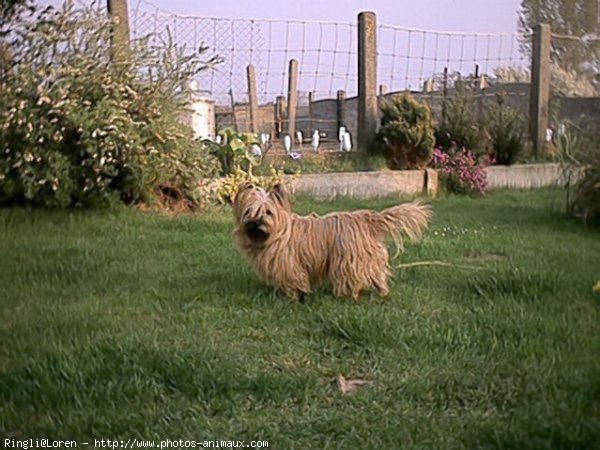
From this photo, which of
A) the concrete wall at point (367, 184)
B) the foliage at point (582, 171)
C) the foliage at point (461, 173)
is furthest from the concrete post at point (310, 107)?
the foliage at point (582, 171)

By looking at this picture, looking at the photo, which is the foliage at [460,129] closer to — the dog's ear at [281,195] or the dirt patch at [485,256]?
the dirt patch at [485,256]

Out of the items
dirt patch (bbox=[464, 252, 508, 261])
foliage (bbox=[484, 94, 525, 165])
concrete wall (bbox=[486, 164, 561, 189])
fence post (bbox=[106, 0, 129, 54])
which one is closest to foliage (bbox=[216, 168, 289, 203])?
fence post (bbox=[106, 0, 129, 54])

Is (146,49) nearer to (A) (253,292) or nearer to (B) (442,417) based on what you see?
(A) (253,292)

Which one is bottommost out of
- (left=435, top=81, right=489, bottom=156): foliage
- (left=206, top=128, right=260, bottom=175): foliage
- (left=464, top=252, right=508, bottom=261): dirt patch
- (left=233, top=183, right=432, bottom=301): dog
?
(left=464, top=252, right=508, bottom=261): dirt patch

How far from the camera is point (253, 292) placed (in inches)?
193

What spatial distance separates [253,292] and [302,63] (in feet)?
23.9

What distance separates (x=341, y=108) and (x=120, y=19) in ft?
17.2

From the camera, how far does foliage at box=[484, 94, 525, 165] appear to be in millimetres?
11859

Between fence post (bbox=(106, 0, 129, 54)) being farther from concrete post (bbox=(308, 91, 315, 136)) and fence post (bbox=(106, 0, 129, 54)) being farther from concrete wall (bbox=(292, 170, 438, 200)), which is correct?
concrete post (bbox=(308, 91, 315, 136))

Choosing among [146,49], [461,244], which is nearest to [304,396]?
[461,244]

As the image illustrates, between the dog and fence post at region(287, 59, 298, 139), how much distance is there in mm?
6952

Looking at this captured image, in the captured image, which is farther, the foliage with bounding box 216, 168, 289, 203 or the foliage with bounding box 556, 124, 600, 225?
the foliage with bounding box 216, 168, 289, 203

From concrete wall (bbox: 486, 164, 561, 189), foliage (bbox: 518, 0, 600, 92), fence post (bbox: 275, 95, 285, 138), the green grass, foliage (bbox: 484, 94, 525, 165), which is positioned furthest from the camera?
foliage (bbox: 518, 0, 600, 92)

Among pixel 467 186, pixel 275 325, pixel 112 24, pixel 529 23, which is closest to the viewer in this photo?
pixel 275 325
